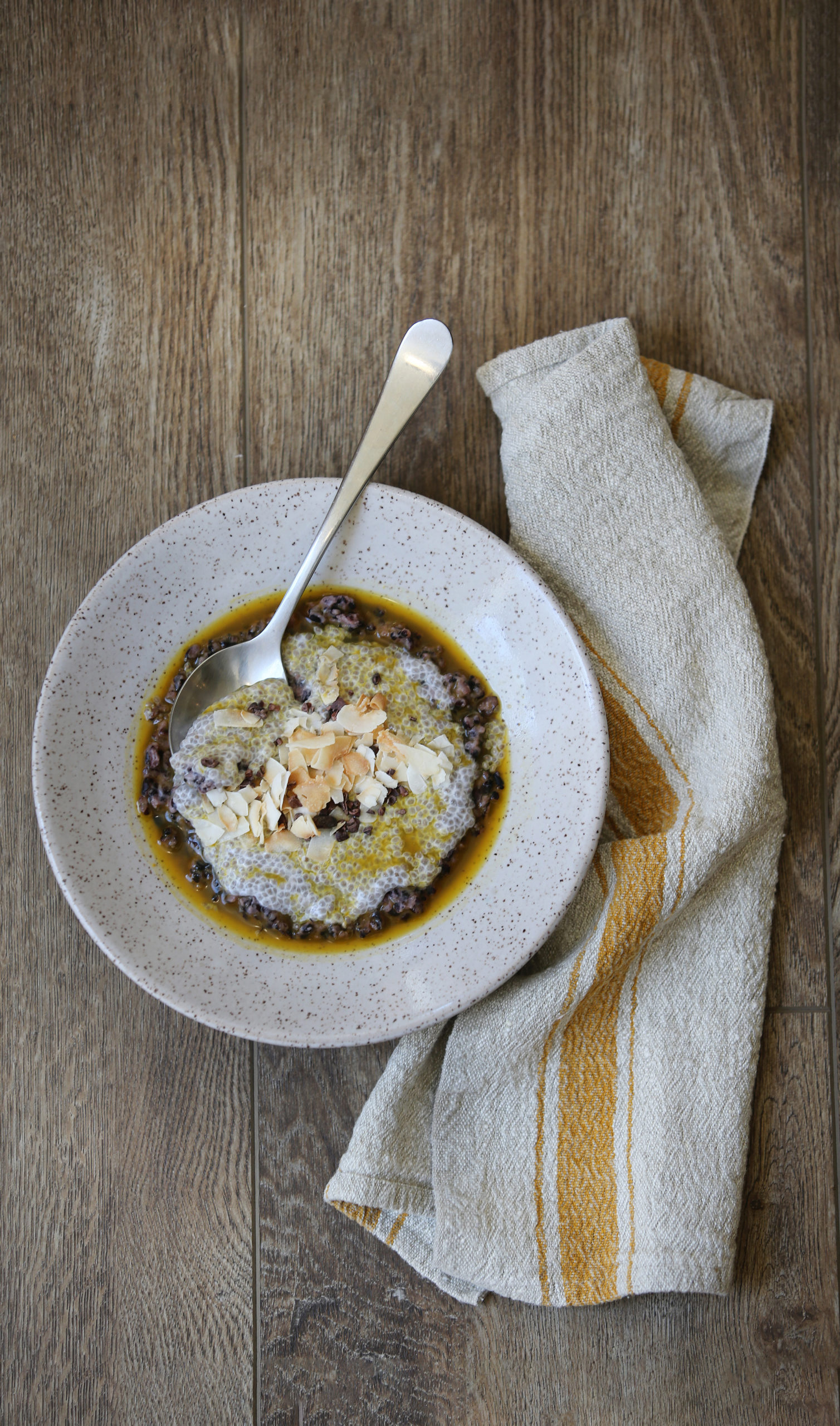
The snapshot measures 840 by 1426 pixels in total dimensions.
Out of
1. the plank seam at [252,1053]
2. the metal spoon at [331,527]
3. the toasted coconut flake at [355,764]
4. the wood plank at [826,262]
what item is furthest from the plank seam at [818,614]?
the plank seam at [252,1053]

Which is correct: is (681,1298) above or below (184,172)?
below

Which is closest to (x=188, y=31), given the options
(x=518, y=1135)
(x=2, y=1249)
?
(x=518, y=1135)

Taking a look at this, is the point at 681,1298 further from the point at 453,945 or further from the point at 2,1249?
the point at 2,1249

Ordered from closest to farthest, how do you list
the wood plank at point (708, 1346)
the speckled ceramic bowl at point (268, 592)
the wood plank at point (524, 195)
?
the speckled ceramic bowl at point (268, 592)
the wood plank at point (708, 1346)
the wood plank at point (524, 195)

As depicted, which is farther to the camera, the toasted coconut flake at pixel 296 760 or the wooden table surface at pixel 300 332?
the wooden table surface at pixel 300 332

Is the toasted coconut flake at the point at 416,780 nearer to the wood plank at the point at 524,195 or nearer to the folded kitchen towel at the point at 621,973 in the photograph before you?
the folded kitchen towel at the point at 621,973

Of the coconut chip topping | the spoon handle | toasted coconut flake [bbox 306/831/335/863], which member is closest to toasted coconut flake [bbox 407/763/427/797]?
the coconut chip topping

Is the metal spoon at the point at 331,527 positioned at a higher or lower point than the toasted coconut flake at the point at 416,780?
higher

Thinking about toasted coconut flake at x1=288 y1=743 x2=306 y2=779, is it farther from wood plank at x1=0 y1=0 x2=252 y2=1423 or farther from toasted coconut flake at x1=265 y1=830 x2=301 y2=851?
wood plank at x1=0 y1=0 x2=252 y2=1423
